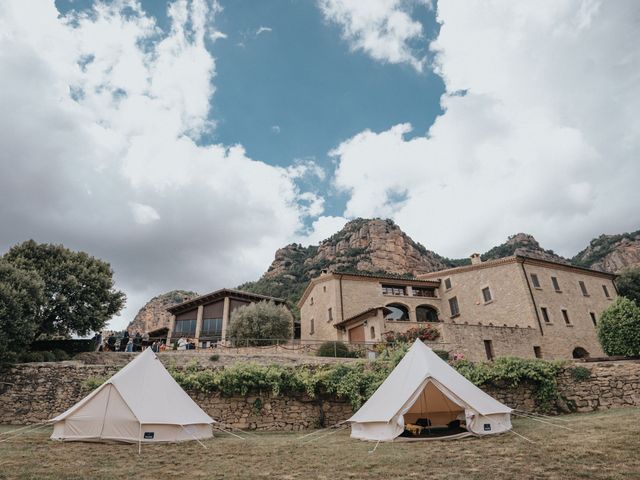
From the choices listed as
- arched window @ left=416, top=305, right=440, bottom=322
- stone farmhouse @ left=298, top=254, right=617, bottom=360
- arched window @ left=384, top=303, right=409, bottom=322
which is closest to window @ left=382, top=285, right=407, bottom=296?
stone farmhouse @ left=298, top=254, right=617, bottom=360

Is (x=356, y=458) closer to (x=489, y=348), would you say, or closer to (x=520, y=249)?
(x=489, y=348)

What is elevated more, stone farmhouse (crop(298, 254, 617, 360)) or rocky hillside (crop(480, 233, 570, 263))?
rocky hillside (crop(480, 233, 570, 263))

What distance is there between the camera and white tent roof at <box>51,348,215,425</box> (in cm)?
805

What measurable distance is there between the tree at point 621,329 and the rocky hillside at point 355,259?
115ft

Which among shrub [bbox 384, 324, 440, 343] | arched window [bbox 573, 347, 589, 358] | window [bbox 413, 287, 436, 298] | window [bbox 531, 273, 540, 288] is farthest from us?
window [bbox 413, 287, 436, 298]

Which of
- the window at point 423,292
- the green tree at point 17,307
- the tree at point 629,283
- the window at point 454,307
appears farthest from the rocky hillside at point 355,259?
the green tree at point 17,307

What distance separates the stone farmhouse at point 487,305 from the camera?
74.6 ft

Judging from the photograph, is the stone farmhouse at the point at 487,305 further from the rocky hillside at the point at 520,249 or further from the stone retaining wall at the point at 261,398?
the rocky hillside at the point at 520,249

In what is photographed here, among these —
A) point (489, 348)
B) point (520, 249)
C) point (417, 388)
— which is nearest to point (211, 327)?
point (489, 348)

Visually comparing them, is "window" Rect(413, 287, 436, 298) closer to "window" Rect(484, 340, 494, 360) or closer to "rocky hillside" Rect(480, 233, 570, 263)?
"window" Rect(484, 340, 494, 360)

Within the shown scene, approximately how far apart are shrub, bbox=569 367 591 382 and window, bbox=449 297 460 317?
16.2m

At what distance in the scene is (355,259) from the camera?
57594 mm

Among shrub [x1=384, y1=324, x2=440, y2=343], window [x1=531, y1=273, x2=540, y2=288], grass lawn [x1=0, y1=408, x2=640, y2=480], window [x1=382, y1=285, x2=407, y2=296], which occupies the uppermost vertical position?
window [x1=382, y1=285, x2=407, y2=296]

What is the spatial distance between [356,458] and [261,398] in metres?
5.74
